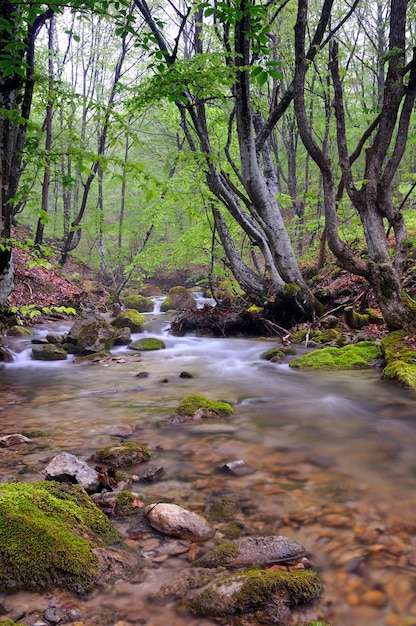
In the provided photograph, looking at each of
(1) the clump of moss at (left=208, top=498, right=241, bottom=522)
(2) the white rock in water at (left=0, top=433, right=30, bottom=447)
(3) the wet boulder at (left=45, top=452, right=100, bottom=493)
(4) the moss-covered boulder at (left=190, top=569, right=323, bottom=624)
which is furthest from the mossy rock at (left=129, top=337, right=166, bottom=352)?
(4) the moss-covered boulder at (left=190, top=569, right=323, bottom=624)

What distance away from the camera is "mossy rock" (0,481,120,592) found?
173cm

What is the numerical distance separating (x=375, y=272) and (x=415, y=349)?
151 centimetres

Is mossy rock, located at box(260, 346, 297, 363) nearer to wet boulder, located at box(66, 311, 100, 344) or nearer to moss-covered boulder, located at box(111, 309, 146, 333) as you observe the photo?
wet boulder, located at box(66, 311, 100, 344)

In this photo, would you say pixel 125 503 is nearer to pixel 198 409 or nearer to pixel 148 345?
pixel 198 409

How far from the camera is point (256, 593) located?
1.75m

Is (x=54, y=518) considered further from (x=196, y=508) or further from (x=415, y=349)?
(x=415, y=349)

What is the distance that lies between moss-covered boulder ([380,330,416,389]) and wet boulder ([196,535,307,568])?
14.0 feet

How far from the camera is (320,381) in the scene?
6.63 m

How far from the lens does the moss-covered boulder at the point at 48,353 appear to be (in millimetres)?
9062

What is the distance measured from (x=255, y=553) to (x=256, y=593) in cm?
36

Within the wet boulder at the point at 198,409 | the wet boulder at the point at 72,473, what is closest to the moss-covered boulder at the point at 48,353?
the wet boulder at the point at 198,409

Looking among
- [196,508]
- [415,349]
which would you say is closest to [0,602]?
[196,508]

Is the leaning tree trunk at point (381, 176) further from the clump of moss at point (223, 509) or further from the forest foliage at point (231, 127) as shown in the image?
the clump of moss at point (223, 509)

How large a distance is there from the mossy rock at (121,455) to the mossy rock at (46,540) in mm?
1085
